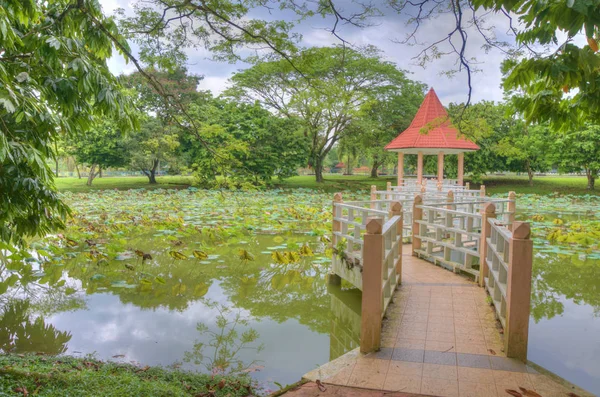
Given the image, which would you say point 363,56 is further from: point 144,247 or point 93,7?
point 93,7

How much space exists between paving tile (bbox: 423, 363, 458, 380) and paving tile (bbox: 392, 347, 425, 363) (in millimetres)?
120

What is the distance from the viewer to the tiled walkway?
307 cm

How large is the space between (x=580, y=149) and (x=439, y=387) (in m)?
25.5

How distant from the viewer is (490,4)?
2988 millimetres

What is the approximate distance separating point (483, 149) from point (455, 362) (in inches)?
1001

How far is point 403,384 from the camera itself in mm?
3094

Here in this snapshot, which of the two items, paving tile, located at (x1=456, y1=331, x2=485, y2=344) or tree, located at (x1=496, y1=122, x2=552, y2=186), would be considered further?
tree, located at (x1=496, y1=122, x2=552, y2=186)

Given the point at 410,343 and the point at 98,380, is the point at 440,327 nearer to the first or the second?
the point at 410,343

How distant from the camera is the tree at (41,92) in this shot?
2.63 meters

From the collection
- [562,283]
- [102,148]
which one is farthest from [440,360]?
[102,148]

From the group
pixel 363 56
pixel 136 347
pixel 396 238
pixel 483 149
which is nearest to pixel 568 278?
pixel 396 238

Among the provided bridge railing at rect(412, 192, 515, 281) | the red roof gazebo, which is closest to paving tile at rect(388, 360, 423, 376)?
bridge railing at rect(412, 192, 515, 281)

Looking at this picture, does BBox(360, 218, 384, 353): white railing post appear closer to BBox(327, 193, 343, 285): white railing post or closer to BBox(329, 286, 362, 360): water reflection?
BBox(329, 286, 362, 360): water reflection

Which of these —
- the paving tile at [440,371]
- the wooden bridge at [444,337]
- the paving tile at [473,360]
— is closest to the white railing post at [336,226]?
the wooden bridge at [444,337]
